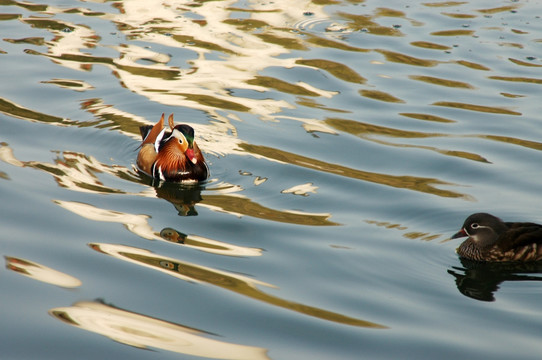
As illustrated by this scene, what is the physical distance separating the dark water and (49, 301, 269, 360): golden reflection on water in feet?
0.07

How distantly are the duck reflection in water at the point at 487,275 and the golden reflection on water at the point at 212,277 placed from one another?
1.36m

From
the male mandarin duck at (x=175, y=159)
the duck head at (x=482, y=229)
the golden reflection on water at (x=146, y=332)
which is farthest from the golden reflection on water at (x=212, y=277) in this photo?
the male mandarin duck at (x=175, y=159)

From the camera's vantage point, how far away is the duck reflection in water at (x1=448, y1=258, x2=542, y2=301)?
700 cm

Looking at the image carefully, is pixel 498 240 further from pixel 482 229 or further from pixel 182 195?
pixel 182 195

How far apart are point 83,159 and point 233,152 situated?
191 cm

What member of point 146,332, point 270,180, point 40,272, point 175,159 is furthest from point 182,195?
point 146,332

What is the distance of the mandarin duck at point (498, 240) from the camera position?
7.56m

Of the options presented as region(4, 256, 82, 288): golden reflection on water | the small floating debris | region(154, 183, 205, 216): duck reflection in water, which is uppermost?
region(4, 256, 82, 288): golden reflection on water

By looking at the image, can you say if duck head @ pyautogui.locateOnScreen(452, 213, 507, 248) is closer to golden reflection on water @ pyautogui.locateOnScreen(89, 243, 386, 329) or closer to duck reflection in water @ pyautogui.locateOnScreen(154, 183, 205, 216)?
golden reflection on water @ pyautogui.locateOnScreen(89, 243, 386, 329)

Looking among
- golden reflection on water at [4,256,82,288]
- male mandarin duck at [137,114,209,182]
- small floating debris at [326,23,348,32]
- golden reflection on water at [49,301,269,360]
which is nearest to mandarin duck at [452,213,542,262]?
golden reflection on water at [49,301,269,360]

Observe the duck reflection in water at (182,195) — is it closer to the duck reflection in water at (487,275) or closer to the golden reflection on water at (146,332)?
the golden reflection on water at (146,332)

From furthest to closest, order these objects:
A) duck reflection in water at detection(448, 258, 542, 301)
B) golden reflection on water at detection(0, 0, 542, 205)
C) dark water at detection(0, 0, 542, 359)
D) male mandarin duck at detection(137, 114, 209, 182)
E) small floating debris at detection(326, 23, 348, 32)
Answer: small floating debris at detection(326, 23, 348, 32), golden reflection on water at detection(0, 0, 542, 205), male mandarin duck at detection(137, 114, 209, 182), duck reflection in water at detection(448, 258, 542, 301), dark water at detection(0, 0, 542, 359)

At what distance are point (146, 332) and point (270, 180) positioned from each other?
13.1 ft

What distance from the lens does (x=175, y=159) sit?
9.82 metres
